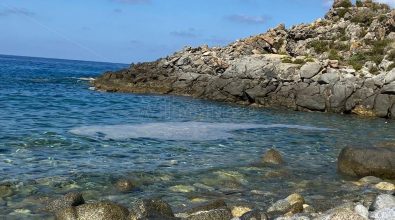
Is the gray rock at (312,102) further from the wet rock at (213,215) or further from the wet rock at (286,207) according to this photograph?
the wet rock at (213,215)

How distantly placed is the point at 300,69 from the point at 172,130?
81.5 ft

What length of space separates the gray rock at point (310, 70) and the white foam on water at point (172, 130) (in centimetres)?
1630

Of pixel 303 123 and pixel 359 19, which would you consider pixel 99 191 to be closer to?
pixel 303 123

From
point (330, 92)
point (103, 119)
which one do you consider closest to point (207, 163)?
point (103, 119)

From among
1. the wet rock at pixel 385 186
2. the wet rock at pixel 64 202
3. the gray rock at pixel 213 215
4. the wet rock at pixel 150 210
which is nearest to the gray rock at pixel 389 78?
the wet rock at pixel 385 186

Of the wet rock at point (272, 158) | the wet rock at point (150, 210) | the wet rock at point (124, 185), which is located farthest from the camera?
the wet rock at point (272, 158)

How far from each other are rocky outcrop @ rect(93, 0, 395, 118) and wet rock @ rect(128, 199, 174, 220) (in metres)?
34.0

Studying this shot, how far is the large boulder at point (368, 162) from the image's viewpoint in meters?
15.9

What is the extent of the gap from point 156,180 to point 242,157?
5377 mm

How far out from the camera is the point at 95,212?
10039 millimetres

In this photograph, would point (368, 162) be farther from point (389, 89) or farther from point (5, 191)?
point (389, 89)

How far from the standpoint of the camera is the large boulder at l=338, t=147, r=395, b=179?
52.2 ft

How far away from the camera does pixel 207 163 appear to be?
1717 centimetres

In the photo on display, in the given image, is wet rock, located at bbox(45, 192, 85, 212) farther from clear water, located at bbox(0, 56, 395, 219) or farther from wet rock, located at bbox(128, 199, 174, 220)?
wet rock, located at bbox(128, 199, 174, 220)
